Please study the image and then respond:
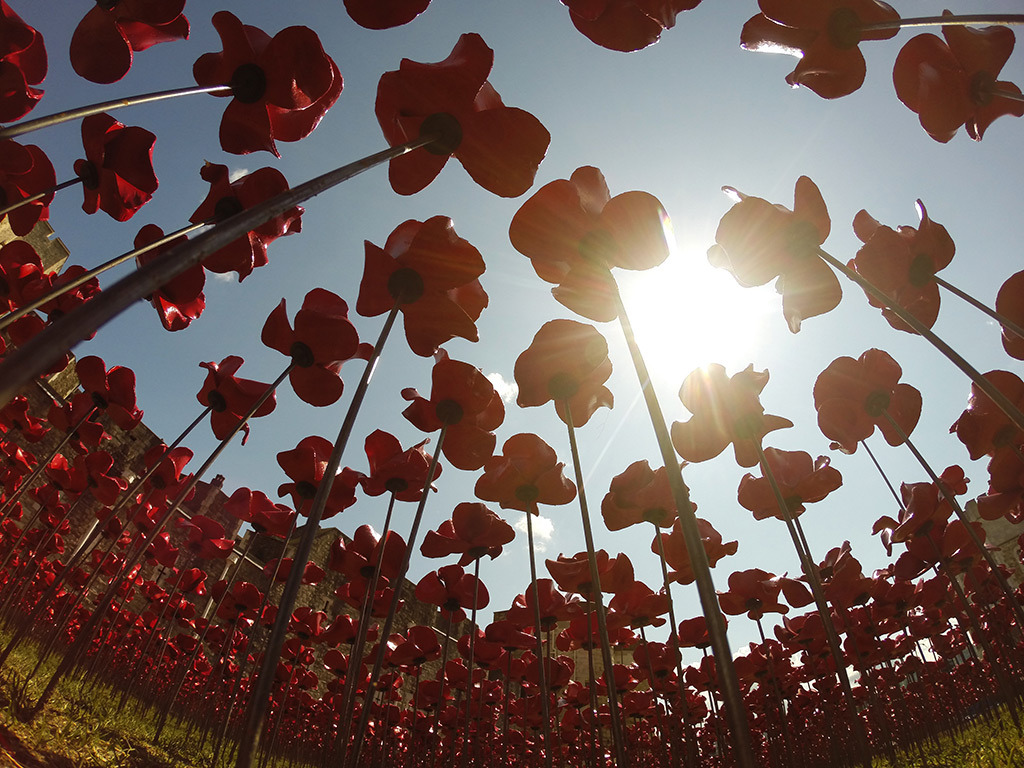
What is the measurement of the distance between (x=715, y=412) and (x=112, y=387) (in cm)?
305

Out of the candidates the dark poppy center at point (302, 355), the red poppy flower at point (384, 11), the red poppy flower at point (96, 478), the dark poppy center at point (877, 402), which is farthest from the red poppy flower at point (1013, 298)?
the red poppy flower at point (96, 478)

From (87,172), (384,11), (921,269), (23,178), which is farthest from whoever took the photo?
(921,269)

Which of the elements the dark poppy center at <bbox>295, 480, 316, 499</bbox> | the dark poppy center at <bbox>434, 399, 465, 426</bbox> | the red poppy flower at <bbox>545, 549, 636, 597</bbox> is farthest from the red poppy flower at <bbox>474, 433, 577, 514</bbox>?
the dark poppy center at <bbox>295, 480, 316, 499</bbox>

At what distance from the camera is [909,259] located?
1.89 meters

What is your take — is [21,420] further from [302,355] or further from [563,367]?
[563,367]

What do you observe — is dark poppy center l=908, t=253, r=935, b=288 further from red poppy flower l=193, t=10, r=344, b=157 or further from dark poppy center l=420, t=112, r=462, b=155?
red poppy flower l=193, t=10, r=344, b=157

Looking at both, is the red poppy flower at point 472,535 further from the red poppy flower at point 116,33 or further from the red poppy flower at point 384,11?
the red poppy flower at point 116,33

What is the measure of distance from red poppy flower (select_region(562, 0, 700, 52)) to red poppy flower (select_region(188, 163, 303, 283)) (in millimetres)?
1000

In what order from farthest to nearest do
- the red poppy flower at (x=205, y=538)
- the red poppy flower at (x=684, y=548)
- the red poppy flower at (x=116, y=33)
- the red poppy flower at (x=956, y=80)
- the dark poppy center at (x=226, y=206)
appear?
1. the red poppy flower at (x=205, y=538)
2. the red poppy flower at (x=684, y=548)
3. the dark poppy center at (x=226, y=206)
4. the red poppy flower at (x=956, y=80)
5. the red poppy flower at (x=116, y=33)

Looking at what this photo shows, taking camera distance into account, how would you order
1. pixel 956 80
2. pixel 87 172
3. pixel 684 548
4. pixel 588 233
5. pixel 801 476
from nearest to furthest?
1. pixel 588 233
2. pixel 956 80
3. pixel 87 172
4. pixel 801 476
5. pixel 684 548

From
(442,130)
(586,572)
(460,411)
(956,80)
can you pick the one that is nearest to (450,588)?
(586,572)

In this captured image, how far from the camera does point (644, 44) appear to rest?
1239 millimetres

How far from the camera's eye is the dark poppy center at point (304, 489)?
2451mm

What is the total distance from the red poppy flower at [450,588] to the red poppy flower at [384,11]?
260 centimetres
